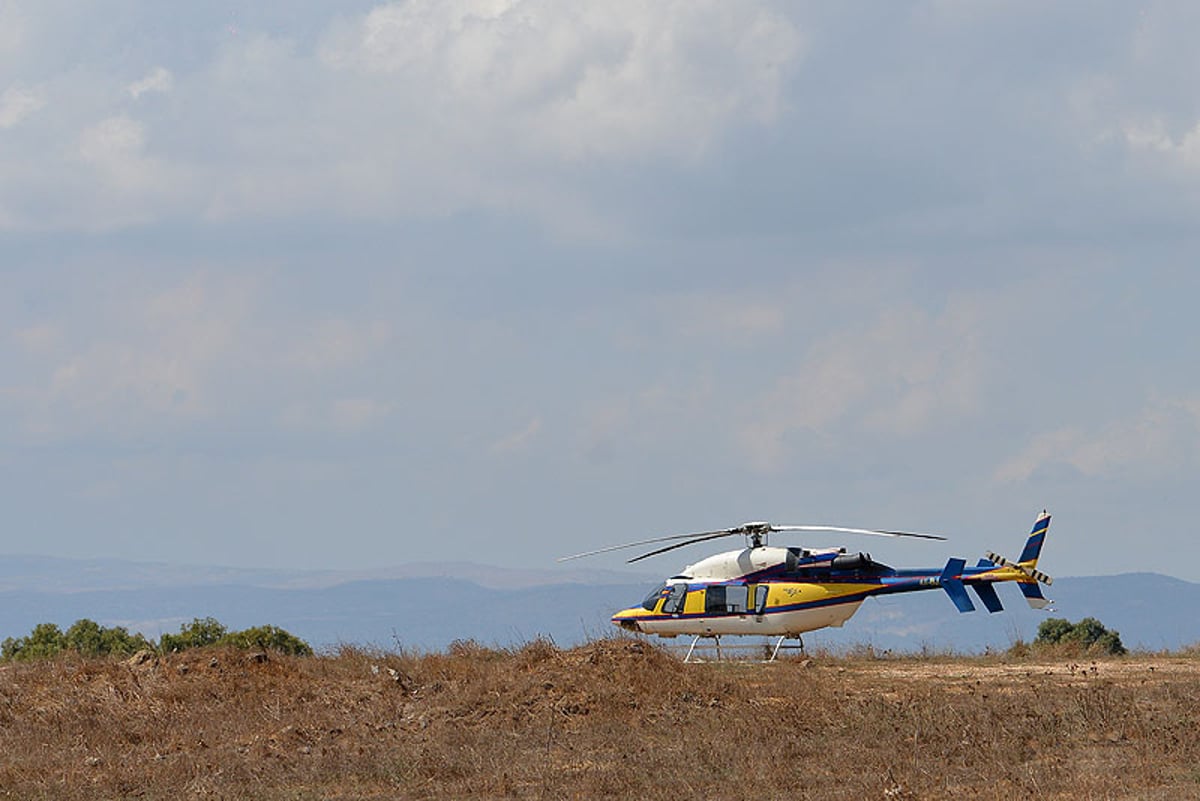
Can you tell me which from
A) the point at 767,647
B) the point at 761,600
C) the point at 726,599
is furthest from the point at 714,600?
the point at 767,647

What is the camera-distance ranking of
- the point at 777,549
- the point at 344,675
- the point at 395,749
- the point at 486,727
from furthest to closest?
the point at 777,549 → the point at 344,675 → the point at 486,727 → the point at 395,749

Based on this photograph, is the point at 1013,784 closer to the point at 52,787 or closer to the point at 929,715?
the point at 929,715

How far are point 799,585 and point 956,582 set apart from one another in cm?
338

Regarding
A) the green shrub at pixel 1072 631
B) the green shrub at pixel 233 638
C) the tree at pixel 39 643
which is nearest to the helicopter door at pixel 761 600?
the green shrub at pixel 233 638

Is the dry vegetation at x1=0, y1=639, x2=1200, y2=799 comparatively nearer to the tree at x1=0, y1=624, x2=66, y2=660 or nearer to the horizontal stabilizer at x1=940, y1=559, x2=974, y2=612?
the horizontal stabilizer at x1=940, y1=559, x2=974, y2=612

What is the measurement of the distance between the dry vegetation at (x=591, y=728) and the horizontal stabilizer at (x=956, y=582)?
6.61ft

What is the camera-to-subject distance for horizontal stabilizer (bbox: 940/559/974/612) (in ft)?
113

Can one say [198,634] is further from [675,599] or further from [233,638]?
[675,599]

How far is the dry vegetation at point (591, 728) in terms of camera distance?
799 inches

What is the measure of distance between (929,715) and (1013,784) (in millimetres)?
4814

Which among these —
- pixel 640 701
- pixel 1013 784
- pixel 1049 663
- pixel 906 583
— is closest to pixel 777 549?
pixel 906 583

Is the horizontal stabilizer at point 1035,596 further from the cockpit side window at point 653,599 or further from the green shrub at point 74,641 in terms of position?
the green shrub at point 74,641

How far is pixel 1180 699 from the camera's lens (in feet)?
80.9

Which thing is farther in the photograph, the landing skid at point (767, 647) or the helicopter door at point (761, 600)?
the helicopter door at point (761, 600)
